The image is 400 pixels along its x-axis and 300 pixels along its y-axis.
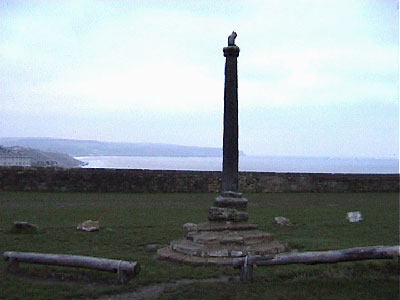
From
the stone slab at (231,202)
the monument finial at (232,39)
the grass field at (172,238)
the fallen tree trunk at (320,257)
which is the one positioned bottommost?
the grass field at (172,238)

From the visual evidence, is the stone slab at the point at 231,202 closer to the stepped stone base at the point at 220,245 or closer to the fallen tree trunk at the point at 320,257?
the stepped stone base at the point at 220,245

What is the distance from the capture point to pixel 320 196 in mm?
19719

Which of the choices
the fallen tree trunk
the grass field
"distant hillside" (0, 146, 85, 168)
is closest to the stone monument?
the grass field

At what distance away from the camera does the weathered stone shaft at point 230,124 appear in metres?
8.88

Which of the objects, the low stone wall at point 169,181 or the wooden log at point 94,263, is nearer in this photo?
the wooden log at point 94,263

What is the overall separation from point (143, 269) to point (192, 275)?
0.69 meters

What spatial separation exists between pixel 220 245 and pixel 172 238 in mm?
1930

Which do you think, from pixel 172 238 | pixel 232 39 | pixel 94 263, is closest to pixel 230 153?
pixel 232 39

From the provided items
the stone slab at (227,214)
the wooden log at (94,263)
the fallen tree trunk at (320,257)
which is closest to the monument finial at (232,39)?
the stone slab at (227,214)

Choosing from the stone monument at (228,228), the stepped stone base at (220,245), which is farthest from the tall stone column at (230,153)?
the stepped stone base at (220,245)

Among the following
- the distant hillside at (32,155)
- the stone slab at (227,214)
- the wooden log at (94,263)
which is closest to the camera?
the wooden log at (94,263)

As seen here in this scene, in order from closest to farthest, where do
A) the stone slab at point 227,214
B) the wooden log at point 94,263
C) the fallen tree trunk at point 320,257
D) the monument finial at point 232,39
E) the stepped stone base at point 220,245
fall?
the fallen tree trunk at point 320,257 < the wooden log at point 94,263 < the stepped stone base at point 220,245 < the stone slab at point 227,214 < the monument finial at point 232,39

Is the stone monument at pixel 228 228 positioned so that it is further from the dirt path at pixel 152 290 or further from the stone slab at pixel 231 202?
the dirt path at pixel 152 290

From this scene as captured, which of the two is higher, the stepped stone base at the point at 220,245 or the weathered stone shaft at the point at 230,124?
the weathered stone shaft at the point at 230,124
